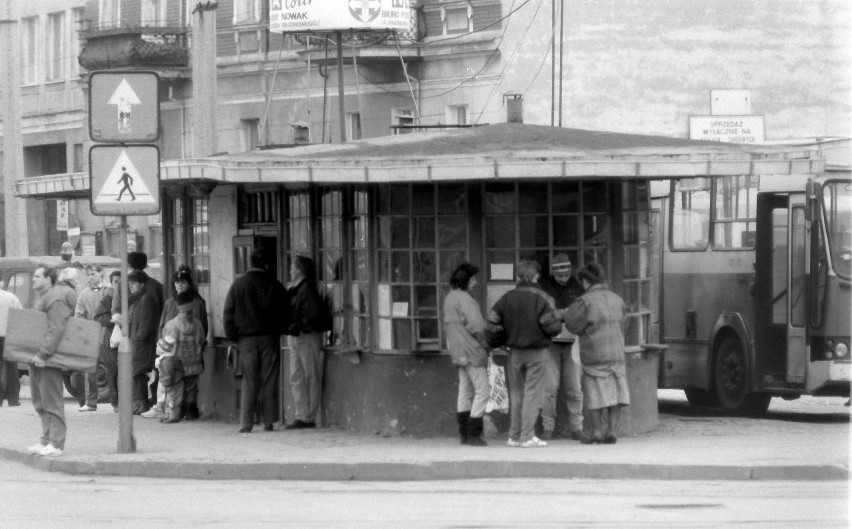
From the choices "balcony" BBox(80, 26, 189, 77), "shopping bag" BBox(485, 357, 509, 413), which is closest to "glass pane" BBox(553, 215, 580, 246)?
"shopping bag" BBox(485, 357, 509, 413)

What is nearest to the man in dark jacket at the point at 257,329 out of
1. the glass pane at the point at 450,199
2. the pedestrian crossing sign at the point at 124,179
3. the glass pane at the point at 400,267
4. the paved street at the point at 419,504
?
the glass pane at the point at 400,267

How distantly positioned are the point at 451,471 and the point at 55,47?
40.5 metres

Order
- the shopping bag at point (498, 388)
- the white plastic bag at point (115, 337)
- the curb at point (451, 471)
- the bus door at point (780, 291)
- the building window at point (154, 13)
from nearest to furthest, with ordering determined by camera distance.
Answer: the curb at point (451, 471)
the shopping bag at point (498, 388)
the bus door at point (780, 291)
the white plastic bag at point (115, 337)
the building window at point (154, 13)

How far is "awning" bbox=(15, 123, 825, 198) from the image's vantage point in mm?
15750

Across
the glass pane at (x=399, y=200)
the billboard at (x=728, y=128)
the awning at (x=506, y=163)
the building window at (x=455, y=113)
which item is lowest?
the glass pane at (x=399, y=200)

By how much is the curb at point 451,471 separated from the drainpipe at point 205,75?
970 cm

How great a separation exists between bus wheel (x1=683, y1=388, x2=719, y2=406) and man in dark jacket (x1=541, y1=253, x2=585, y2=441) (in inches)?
249

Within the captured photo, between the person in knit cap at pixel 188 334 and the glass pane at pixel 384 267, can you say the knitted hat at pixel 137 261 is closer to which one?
the person in knit cap at pixel 188 334

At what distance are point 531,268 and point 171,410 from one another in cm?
557

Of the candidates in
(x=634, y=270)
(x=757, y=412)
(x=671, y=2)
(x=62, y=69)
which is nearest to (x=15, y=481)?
(x=634, y=270)

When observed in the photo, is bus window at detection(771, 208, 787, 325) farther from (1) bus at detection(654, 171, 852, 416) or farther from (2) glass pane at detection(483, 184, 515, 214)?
(2) glass pane at detection(483, 184, 515, 214)

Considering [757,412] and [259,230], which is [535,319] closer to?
[259,230]

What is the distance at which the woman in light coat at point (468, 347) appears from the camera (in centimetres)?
1628

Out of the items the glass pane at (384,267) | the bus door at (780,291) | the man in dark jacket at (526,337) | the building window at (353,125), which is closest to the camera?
the man in dark jacket at (526,337)
